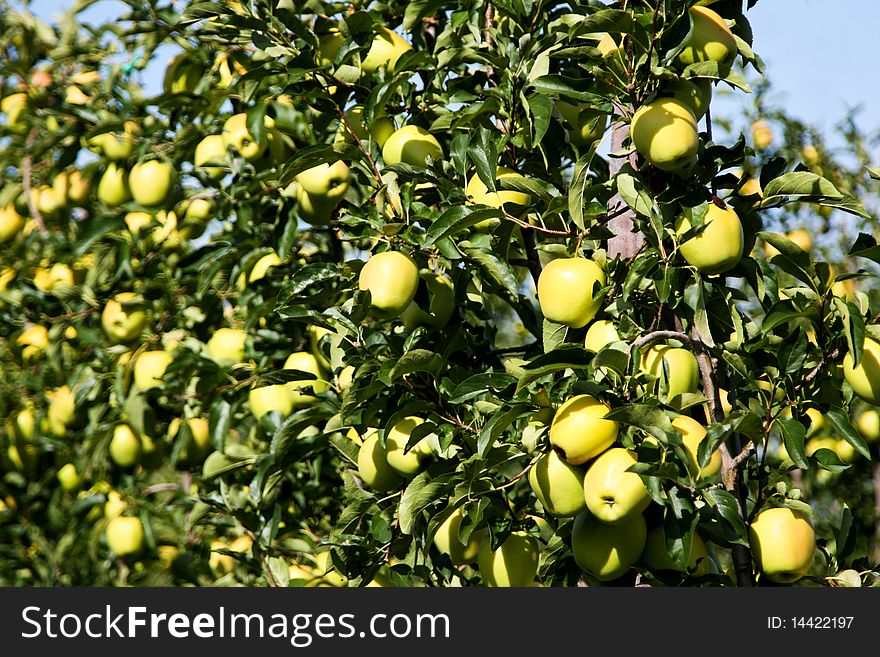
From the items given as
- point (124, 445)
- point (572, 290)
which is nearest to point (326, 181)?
point (572, 290)

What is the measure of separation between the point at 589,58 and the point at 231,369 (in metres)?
1.03

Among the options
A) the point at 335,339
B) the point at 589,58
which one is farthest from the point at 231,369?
the point at 589,58

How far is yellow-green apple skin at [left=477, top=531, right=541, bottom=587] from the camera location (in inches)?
55.9

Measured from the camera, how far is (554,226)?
151 centimetres

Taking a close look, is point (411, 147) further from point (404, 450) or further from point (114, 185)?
point (114, 185)

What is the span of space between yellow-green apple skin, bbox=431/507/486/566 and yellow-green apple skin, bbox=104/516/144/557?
131 centimetres

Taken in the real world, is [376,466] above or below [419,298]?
below

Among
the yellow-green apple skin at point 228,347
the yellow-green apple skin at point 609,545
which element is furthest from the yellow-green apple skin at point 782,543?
the yellow-green apple skin at point 228,347

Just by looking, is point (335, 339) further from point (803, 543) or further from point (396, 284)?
point (803, 543)

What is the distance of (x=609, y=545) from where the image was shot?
4.02 ft

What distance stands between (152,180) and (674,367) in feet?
4.89

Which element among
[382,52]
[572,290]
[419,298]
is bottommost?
[572,290]

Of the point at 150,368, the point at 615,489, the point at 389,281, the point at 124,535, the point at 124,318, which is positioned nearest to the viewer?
the point at 615,489

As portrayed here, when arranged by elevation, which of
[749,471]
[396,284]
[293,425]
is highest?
[396,284]
